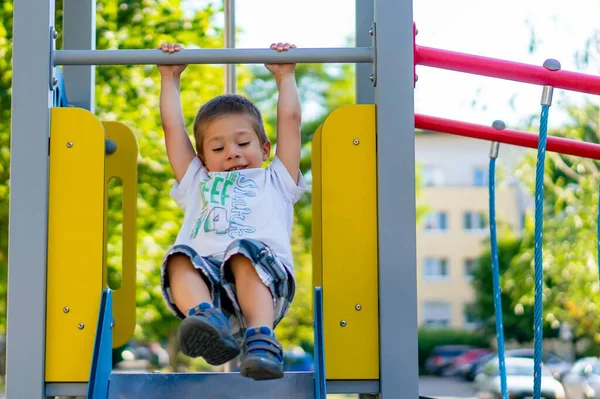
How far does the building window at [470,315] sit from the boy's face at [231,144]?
32884mm

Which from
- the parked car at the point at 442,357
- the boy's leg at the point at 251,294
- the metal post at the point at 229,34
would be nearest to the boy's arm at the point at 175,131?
the boy's leg at the point at 251,294

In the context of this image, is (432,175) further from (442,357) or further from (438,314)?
(442,357)

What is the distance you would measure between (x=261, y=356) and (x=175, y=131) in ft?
3.39

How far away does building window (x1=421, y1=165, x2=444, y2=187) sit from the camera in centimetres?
3962

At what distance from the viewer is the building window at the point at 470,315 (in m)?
35.6

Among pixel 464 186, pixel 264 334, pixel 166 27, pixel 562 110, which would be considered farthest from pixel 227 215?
pixel 464 186

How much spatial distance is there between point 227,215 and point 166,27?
748 cm

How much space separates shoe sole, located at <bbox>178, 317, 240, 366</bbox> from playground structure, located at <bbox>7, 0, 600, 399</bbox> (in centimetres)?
29

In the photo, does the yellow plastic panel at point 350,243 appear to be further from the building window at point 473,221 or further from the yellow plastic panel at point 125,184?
the building window at point 473,221

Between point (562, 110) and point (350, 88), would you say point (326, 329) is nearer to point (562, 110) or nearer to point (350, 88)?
point (562, 110)

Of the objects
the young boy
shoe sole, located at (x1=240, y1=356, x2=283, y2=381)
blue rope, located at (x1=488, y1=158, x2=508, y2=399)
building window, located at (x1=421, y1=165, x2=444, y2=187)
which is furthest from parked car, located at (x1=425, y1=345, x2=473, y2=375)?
shoe sole, located at (x1=240, y1=356, x2=283, y2=381)

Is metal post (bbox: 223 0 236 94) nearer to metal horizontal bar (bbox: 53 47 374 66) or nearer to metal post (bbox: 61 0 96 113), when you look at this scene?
metal post (bbox: 61 0 96 113)

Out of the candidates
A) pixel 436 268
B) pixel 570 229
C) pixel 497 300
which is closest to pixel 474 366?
pixel 436 268

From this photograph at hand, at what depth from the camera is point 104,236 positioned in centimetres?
272
